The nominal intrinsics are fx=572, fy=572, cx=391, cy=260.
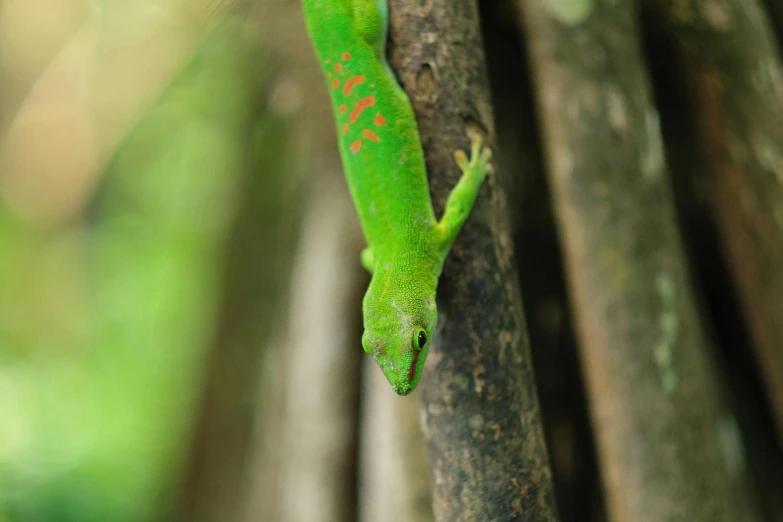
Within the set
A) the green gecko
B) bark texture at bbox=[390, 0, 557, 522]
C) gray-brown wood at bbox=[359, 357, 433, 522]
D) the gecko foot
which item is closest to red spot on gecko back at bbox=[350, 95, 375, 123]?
the green gecko

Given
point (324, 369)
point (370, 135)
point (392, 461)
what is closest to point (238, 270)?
point (324, 369)

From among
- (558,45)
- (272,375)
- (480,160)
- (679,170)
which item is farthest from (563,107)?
(272,375)

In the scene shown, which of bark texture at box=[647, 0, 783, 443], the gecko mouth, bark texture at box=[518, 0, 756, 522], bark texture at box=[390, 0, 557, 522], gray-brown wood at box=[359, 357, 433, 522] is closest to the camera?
bark texture at box=[390, 0, 557, 522]

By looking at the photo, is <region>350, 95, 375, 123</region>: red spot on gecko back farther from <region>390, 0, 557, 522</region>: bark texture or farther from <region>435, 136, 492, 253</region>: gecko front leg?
<region>435, 136, 492, 253</region>: gecko front leg

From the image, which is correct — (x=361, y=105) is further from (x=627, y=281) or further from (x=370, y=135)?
(x=627, y=281)

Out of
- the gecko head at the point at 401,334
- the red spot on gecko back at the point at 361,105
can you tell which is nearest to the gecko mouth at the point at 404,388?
the gecko head at the point at 401,334

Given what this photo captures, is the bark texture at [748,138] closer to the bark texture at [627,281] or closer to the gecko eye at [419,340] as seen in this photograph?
the bark texture at [627,281]

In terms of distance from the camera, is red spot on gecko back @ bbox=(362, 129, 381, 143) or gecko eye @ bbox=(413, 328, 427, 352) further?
red spot on gecko back @ bbox=(362, 129, 381, 143)
